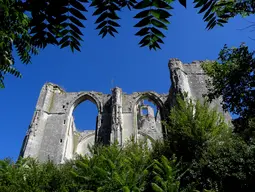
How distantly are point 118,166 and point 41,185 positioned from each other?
406 cm

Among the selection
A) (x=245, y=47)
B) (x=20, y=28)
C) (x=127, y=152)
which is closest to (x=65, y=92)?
(x=127, y=152)

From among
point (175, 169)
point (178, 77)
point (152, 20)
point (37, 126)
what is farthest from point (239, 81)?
point (37, 126)

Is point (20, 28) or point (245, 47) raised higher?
point (245, 47)

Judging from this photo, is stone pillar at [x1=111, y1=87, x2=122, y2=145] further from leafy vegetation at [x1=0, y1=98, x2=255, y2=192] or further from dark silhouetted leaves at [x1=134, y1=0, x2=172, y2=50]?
dark silhouetted leaves at [x1=134, y1=0, x2=172, y2=50]

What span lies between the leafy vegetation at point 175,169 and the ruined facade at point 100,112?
5001mm

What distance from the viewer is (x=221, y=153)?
9.91m

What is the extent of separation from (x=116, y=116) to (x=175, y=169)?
9368 millimetres

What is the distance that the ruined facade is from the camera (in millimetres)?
17672

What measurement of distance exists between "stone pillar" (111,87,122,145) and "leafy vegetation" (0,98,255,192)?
409cm

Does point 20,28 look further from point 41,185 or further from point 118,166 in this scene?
point 41,185

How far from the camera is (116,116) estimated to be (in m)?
18.2

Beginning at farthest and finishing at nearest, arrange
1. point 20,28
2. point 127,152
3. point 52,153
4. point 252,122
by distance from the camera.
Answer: point 52,153
point 127,152
point 252,122
point 20,28

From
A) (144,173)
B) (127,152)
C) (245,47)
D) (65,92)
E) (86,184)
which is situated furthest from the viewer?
(65,92)

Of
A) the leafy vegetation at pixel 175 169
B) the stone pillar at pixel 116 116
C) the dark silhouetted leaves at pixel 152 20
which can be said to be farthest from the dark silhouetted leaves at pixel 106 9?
the stone pillar at pixel 116 116
